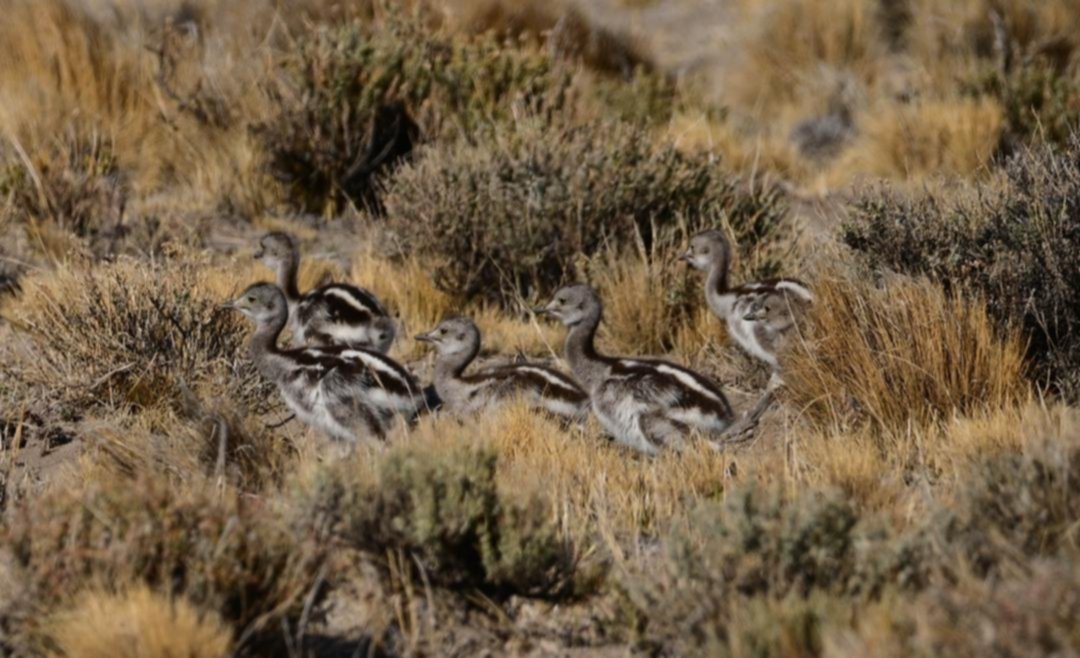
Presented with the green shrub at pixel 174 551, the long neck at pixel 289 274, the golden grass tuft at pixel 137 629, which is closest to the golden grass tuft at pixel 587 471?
the green shrub at pixel 174 551

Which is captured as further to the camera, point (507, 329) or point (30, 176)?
point (30, 176)

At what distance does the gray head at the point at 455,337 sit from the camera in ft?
32.0

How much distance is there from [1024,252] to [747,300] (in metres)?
1.93

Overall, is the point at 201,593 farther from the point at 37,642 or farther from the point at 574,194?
the point at 574,194

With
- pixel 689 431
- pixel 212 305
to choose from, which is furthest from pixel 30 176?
pixel 689 431

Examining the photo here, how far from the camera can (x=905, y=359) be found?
8234 mm

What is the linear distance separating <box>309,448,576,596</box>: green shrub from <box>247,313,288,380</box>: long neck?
2.76 metres

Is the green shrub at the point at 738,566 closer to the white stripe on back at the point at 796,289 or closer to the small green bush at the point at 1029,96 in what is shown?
the white stripe on back at the point at 796,289

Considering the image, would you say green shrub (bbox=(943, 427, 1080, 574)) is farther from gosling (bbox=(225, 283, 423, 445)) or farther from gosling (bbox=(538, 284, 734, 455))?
gosling (bbox=(225, 283, 423, 445))

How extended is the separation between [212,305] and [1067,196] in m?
5.25

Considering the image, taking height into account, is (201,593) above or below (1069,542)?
below

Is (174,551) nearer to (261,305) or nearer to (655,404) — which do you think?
(655,404)

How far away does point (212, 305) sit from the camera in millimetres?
9977

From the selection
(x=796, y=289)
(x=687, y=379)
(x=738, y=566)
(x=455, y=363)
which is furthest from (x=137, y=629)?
(x=796, y=289)
